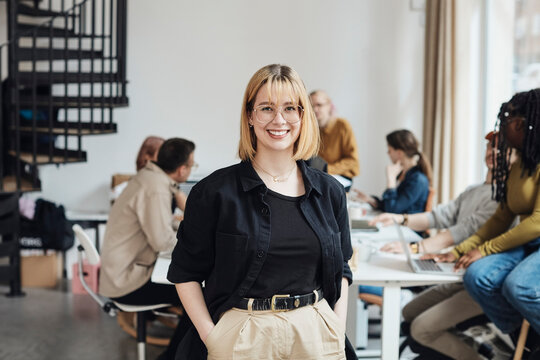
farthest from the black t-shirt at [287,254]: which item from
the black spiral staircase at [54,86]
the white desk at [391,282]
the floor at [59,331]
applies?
the black spiral staircase at [54,86]

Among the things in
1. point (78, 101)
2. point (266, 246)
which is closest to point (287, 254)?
point (266, 246)

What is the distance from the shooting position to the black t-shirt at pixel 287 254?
5.58 feet

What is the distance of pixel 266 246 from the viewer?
5.53ft

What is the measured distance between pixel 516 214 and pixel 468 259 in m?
0.29

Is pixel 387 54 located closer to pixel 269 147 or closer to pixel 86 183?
pixel 86 183

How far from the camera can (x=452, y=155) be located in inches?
215

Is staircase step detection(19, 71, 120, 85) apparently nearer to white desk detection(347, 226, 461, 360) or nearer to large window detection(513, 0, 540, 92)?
large window detection(513, 0, 540, 92)

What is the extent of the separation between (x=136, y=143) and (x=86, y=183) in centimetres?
58

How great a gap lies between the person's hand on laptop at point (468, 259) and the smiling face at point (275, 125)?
4.04 ft

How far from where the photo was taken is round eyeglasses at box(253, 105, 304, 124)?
5.59ft

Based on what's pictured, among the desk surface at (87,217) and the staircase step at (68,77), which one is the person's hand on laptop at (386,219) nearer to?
the desk surface at (87,217)

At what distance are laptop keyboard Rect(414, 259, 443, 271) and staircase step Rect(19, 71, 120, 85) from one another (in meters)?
3.71

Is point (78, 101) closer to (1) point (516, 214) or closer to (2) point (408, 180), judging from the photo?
(2) point (408, 180)

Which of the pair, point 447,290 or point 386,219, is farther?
point 386,219
